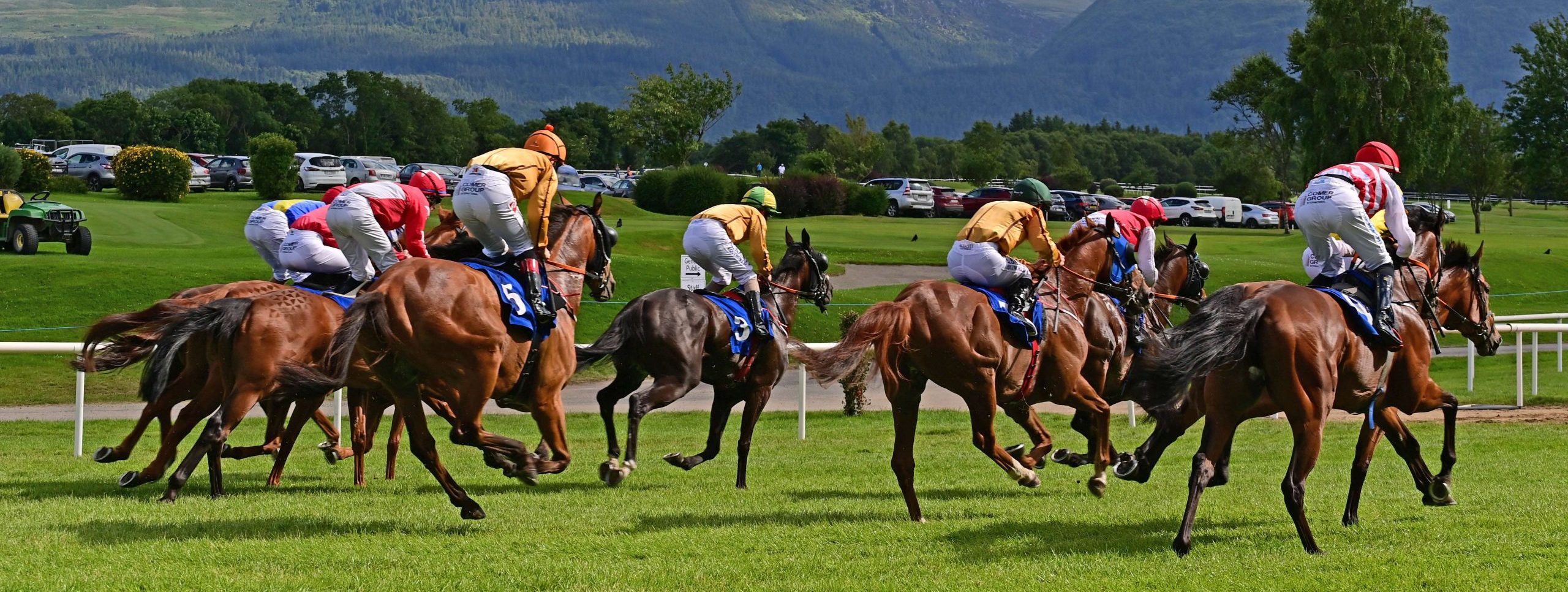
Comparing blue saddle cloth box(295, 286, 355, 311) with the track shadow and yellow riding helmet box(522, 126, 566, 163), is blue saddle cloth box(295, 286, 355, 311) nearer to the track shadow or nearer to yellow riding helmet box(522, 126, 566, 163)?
yellow riding helmet box(522, 126, 566, 163)

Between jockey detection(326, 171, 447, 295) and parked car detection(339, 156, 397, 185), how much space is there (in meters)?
39.5

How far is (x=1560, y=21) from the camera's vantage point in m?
47.8

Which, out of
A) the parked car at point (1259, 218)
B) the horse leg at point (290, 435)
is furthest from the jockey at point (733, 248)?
the parked car at point (1259, 218)

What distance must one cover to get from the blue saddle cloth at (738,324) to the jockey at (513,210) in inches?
82.5

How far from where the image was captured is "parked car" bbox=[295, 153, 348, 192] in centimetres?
4703

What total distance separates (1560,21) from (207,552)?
50.1 m

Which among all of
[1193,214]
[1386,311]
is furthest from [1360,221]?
[1193,214]

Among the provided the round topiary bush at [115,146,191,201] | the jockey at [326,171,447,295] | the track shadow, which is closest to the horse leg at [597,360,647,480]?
the jockey at [326,171,447,295]

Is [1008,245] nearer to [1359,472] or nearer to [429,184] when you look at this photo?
[1359,472]

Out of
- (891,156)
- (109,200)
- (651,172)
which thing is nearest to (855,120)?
(891,156)

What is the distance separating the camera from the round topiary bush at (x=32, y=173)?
1547 inches

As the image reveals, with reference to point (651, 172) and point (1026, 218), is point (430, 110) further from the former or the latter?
point (1026, 218)

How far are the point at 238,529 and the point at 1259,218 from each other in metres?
51.1

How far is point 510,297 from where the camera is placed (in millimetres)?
8586
